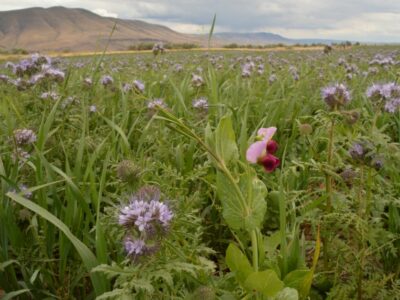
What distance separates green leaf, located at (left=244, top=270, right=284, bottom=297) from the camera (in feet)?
3.88

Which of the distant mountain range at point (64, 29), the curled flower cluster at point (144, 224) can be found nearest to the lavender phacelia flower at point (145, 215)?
the curled flower cluster at point (144, 224)

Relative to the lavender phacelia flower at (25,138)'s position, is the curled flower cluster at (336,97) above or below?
above

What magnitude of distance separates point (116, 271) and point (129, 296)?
0.09m

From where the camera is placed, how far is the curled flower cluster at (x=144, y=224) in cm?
110

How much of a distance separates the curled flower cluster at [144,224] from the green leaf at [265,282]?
28 cm

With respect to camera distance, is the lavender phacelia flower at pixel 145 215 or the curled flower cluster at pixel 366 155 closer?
the lavender phacelia flower at pixel 145 215

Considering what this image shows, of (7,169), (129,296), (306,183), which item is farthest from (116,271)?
(306,183)

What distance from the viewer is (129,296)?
1031mm

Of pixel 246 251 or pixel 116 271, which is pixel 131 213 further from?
pixel 246 251

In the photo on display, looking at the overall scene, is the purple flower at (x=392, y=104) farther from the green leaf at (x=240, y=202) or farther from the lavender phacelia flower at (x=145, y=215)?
the lavender phacelia flower at (x=145, y=215)

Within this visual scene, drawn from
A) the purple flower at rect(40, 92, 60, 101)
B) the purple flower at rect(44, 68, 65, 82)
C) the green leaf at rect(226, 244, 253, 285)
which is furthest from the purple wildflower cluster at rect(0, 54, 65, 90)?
the green leaf at rect(226, 244, 253, 285)

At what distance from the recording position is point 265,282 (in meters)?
1.20

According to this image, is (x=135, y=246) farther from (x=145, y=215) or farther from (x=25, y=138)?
(x=25, y=138)

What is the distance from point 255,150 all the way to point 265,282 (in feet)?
1.17
